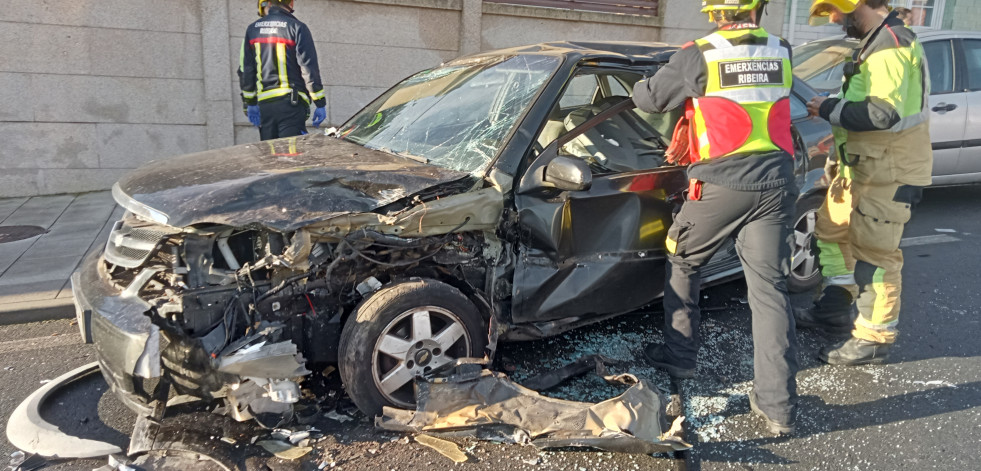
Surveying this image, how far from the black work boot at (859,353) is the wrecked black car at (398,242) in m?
0.76

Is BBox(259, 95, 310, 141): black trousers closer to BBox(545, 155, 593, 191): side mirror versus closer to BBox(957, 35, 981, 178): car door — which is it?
BBox(545, 155, 593, 191): side mirror

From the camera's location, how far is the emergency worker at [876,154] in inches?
132

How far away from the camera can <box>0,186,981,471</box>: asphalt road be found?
274 cm

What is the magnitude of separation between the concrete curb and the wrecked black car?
1234 millimetres

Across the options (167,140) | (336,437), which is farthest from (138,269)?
(167,140)

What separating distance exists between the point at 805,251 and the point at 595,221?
185cm

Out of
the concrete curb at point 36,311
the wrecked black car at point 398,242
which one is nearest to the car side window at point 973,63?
the wrecked black car at point 398,242

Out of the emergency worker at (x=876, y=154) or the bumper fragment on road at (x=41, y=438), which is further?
the emergency worker at (x=876, y=154)

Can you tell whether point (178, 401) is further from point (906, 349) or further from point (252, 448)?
point (906, 349)

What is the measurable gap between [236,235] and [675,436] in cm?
195

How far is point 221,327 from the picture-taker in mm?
2621

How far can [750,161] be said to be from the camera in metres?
2.94

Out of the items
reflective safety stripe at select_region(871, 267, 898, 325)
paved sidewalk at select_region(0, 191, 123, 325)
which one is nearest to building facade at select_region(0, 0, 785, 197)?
paved sidewalk at select_region(0, 191, 123, 325)

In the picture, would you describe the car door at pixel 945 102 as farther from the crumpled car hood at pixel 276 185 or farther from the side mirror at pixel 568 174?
the crumpled car hood at pixel 276 185
